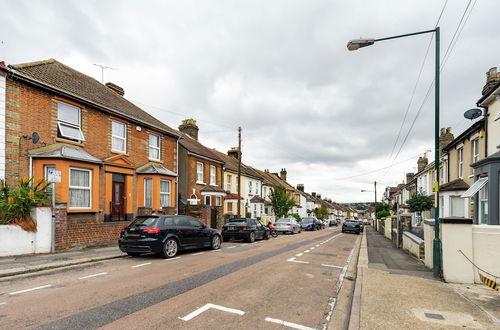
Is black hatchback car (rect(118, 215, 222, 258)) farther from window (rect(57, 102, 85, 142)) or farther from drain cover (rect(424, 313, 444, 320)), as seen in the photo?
drain cover (rect(424, 313, 444, 320))

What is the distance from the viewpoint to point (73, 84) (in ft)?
48.2

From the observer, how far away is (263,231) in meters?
18.3

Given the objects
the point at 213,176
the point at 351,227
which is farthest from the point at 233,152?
the point at 351,227

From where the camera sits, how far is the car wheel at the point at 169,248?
1005 cm

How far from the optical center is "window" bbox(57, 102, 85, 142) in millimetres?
13004

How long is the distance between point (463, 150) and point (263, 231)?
13251 mm

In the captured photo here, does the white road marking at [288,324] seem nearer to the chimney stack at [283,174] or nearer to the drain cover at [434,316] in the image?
the drain cover at [434,316]

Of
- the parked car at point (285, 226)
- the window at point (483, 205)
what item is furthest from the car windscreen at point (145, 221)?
the parked car at point (285, 226)

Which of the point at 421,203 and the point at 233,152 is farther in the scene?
the point at 233,152

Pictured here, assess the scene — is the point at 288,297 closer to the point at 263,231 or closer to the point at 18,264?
the point at 18,264

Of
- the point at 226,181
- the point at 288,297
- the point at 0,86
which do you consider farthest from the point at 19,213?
the point at 226,181

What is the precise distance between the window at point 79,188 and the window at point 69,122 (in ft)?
5.56

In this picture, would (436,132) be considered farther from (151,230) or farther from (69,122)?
(69,122)

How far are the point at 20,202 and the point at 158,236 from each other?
494 cm
